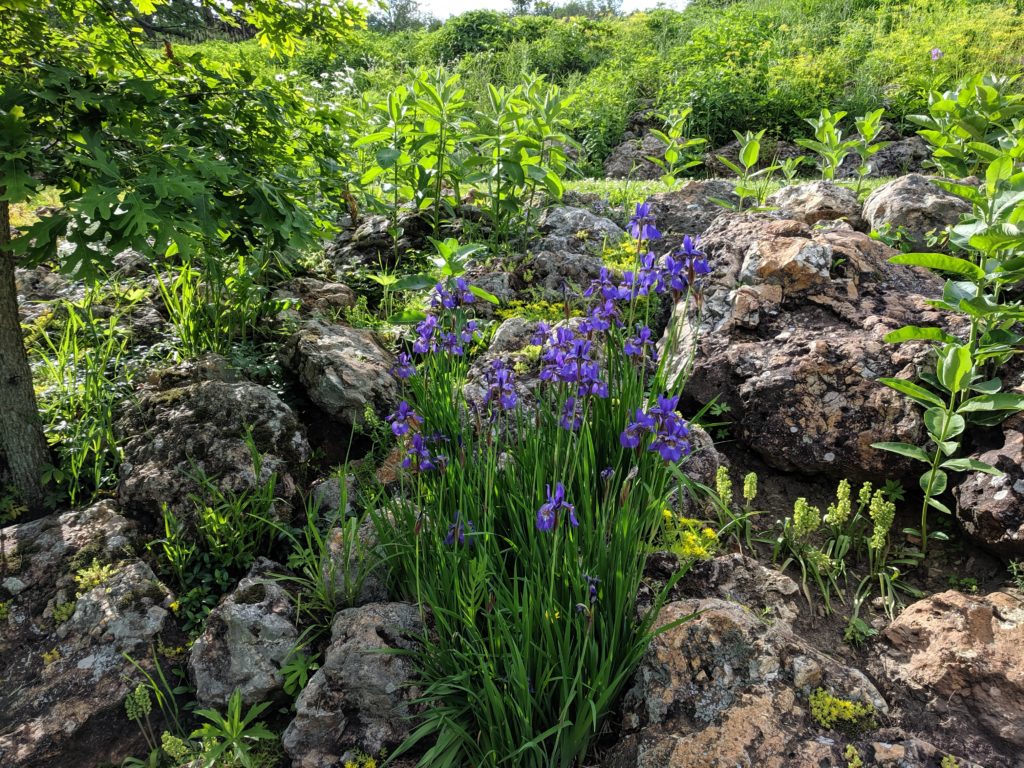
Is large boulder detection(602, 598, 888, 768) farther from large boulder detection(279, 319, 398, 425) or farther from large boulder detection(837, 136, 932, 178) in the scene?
large boulder detection(837, 136, 932, 178)

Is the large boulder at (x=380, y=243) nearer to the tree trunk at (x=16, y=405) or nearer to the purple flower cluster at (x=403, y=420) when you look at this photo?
the tree trunk at (x=16, y=405)

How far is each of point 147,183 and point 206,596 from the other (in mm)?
1567

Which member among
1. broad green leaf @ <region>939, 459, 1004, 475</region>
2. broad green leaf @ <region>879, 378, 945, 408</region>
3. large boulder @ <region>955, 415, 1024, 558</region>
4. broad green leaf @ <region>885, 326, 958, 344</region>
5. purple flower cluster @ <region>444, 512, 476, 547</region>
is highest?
broad green leaf @ <region>885, 326, 958, 344</region>

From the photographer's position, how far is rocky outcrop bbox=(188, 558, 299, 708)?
2.14m

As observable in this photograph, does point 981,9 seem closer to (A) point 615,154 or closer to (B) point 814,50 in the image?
(B) point 814,50

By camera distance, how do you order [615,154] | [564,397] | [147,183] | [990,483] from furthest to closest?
[615,154] → [990,483] → [564,397] → [147,183]

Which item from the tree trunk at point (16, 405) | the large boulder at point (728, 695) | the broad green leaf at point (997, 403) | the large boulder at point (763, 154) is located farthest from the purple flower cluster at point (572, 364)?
the large boulder at point (763, 154)

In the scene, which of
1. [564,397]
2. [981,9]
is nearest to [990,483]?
[564,397]

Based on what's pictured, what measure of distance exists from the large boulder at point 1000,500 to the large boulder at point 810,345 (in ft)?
0.94

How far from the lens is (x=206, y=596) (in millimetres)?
2553

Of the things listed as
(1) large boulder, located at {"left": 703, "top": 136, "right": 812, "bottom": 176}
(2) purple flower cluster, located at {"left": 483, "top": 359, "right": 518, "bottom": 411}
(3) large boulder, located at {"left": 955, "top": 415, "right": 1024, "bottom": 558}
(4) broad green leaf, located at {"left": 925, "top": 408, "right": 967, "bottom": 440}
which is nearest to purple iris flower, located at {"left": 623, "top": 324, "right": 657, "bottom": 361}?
(2) purple flower cluster, located at {"left": 483, "top": 359, "right": 518, "bottom": 411}

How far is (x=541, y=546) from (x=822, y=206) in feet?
12.1

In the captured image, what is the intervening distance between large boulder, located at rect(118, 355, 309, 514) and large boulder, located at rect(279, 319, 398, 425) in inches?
8.8

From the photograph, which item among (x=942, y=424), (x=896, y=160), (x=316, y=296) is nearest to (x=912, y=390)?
(x=942, y=424)
